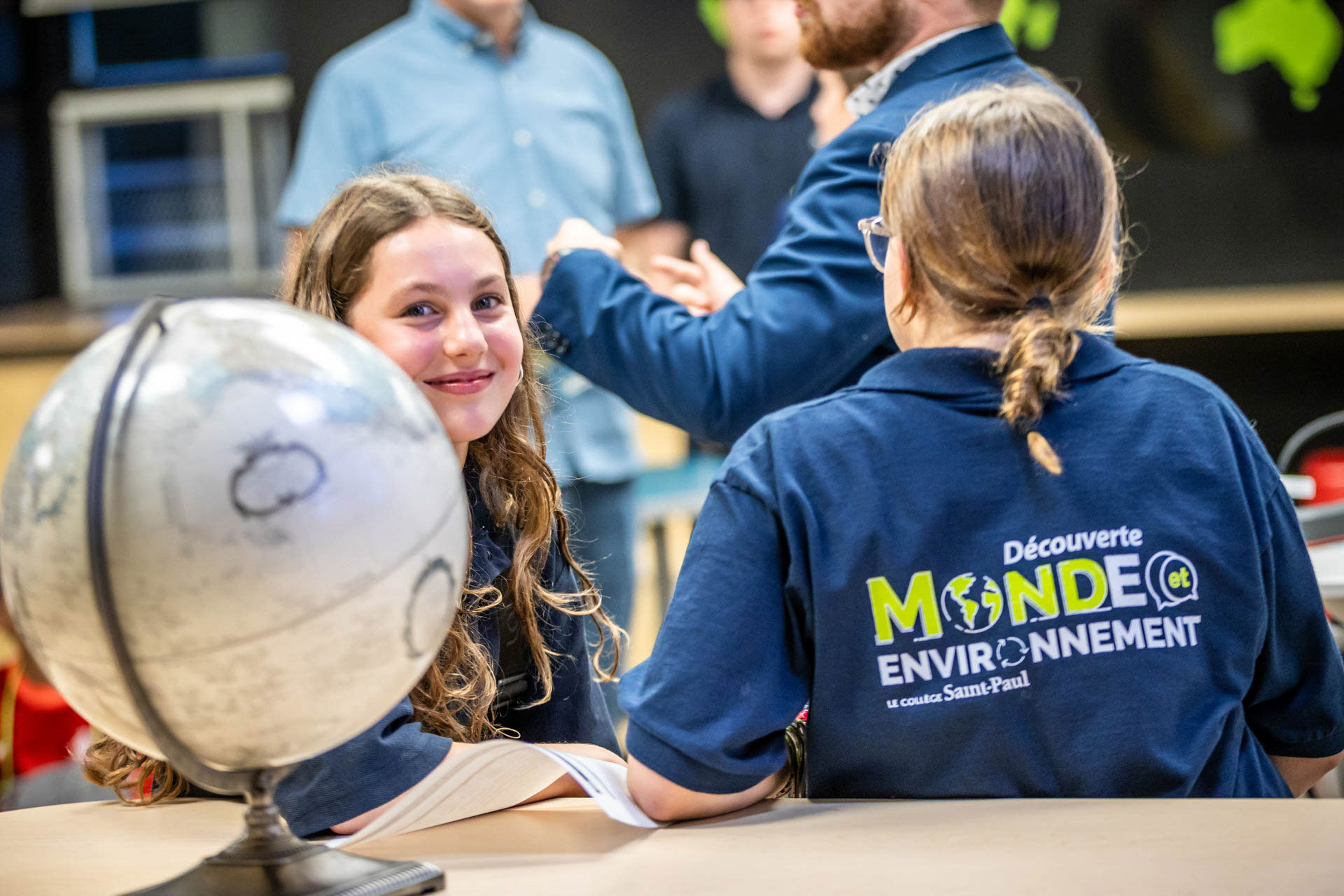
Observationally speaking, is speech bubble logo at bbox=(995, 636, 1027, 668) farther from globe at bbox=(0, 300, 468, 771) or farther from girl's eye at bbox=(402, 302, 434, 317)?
girl's eye at bbox=(402, 302, 434, 317)

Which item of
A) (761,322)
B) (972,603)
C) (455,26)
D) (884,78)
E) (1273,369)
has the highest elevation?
(455,26)

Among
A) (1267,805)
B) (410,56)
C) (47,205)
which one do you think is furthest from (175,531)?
(47,205)

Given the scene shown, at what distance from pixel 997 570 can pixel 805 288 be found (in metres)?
0.53

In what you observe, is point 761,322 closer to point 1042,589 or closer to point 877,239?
point 877,239

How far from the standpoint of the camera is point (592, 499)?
8.59 ft

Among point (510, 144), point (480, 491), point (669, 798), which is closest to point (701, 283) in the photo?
point (480, 491)

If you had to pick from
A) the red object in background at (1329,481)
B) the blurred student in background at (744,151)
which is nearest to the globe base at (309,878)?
the red object in background at (1329,481)

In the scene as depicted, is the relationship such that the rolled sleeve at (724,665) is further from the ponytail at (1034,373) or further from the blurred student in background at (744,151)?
the blurred student in background at (744,151)

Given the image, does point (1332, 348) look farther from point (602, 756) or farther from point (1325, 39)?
point (602, 756)

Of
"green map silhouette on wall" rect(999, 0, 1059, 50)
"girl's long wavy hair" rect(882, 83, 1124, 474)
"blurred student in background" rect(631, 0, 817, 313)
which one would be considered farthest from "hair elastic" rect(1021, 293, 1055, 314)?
"green map silhouette on wall" rect(999, 0, 1059, 50)

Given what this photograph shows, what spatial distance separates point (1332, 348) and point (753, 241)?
196 centimetres

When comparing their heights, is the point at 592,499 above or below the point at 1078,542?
below

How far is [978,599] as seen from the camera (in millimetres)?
895

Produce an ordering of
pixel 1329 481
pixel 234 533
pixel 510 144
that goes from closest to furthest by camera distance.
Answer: pixel 234 533 → pixel 1329 481 → pixel 510 144
